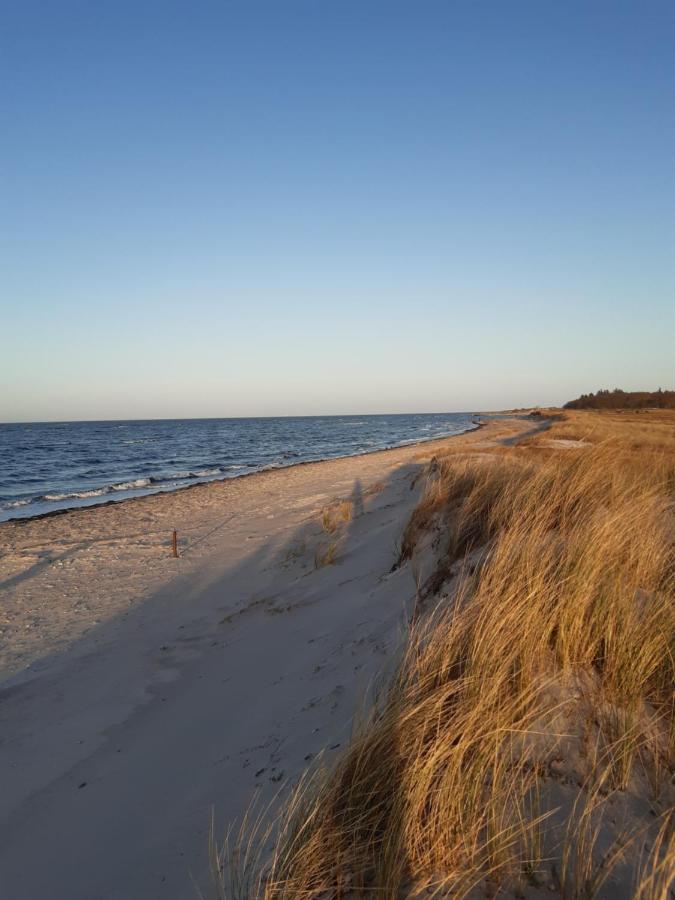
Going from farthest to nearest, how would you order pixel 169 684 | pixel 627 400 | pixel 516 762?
pixel 627 400, pixel 169 684, pixel 516 762

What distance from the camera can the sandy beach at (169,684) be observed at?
2924mm

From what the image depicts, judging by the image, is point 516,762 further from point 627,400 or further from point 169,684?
point 627,400

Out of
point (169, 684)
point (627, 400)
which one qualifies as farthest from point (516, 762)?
point (627, 400)

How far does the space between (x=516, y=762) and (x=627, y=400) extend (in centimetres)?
5999

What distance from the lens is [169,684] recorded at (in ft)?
18.2

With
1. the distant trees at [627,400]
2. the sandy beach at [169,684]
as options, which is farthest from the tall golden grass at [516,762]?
the distant trees at [627,400]

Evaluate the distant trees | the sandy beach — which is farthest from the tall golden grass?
the distant trees

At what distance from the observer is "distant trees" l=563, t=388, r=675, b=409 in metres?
49.7

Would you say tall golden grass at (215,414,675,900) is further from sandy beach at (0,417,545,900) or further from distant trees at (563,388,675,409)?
distant trees at (563,388,675,409)

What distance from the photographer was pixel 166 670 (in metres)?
5.99

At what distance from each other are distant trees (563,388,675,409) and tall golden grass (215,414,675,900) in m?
53.0

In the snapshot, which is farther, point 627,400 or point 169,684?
point 627,400

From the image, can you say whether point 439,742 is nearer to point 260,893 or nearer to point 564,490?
point 260,893

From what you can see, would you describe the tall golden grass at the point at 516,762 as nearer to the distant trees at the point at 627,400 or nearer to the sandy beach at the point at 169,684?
the sandy beach at the point at 169,684
